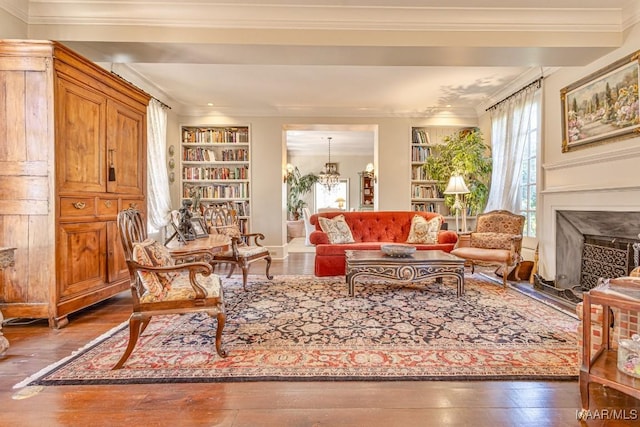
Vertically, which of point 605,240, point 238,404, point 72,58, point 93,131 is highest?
point 72,58

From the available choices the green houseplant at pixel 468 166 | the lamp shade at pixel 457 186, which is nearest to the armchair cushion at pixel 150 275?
the lamp shade at pixel 457 186

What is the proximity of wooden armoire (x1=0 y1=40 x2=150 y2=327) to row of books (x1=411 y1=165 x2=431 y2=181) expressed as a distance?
5225 millimetres

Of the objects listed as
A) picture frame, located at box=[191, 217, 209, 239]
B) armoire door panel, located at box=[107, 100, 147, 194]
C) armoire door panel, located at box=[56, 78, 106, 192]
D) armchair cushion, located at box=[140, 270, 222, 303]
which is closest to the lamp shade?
picture frame, located at box=[191, 217, 209, 239]

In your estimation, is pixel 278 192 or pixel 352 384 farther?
pixel 278 192

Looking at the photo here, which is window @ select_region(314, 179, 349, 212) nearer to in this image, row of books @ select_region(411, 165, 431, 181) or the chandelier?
the chandelier

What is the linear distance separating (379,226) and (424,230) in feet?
2.29

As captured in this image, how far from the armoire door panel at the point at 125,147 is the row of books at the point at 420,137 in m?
4.69

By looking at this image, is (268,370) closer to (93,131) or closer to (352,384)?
(352,384)

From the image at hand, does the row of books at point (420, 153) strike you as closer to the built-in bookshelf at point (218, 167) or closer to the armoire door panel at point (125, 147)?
the built-in bookshelf at point (218, 167)

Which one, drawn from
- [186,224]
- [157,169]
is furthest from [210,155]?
[186,224]

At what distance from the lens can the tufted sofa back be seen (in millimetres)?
5184

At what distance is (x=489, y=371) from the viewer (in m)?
1.97

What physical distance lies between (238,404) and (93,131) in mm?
2753

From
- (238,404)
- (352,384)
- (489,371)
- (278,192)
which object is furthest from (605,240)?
(278,192)
